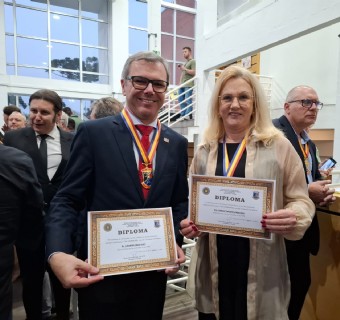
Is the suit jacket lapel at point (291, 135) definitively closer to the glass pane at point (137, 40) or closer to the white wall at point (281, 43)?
the white wall at point (281, 43)

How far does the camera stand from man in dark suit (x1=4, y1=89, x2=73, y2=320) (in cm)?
227

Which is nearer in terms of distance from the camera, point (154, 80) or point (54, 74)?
point (154, 80)

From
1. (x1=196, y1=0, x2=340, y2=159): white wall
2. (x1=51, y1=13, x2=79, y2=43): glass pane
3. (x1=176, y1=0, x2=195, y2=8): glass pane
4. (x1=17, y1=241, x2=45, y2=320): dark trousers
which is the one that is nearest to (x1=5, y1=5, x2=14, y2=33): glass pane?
(x1=51, y1=13, x2=79, y2=43): glass pane

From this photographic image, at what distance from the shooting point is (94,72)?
12.8 m

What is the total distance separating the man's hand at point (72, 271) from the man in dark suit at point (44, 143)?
1330mm

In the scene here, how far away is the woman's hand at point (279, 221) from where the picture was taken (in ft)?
3.89

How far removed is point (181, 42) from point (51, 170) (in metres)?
13.0

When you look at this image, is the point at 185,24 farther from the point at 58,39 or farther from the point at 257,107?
the point at 257,107

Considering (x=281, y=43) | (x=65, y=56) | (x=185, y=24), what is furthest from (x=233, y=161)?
(x=185, y=24)

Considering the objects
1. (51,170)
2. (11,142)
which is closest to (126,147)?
(51,170)

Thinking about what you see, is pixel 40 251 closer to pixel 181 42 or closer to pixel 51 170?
pixel 51 170

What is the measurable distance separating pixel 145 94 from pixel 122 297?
0.84m

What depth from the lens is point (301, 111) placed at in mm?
2182

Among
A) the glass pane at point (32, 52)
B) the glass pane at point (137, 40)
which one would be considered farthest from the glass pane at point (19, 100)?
the glass pane at point (137, 40)
